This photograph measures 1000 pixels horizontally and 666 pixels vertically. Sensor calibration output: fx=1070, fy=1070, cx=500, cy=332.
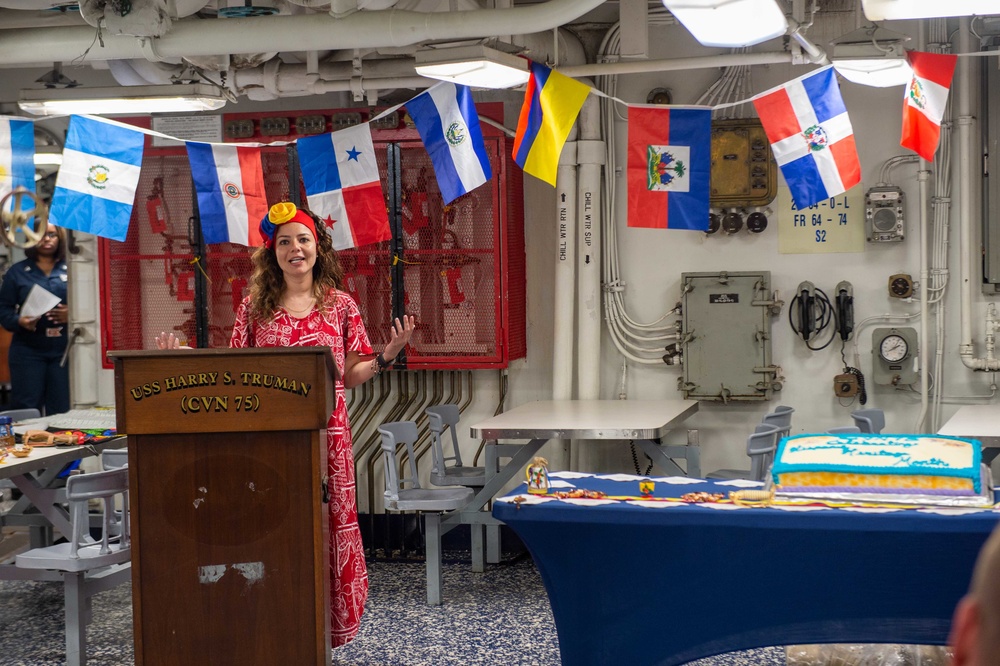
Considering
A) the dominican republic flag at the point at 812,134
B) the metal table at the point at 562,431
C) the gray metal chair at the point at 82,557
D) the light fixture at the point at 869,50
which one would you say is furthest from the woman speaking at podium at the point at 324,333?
the light fixture at the point at 869,50

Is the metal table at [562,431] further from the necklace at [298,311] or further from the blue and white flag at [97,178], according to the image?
the blue and white flag at [97,178]

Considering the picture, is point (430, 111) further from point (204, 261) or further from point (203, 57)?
point (204, 261)

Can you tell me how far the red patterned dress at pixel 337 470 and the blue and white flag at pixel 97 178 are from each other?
1.85 m

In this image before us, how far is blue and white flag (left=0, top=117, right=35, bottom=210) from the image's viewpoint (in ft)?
17.4

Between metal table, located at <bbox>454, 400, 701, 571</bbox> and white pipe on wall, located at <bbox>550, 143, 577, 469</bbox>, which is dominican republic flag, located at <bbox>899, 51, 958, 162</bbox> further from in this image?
white pipe on wall, located at <bbox>550, 143, 577, 469</bbox>

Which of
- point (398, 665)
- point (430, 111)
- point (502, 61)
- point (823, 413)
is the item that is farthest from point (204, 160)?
point (823, 413)

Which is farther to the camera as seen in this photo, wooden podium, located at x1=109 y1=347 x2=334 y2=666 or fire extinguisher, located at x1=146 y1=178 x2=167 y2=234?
fire extinguisher, located at x1=146 y1=178 x2=167 y2=234

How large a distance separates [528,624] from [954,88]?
3.89 m

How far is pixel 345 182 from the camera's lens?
19.7 feet

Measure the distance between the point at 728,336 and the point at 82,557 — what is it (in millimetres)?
3831

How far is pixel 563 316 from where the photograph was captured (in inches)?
259

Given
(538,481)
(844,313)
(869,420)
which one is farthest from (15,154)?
(844,313)

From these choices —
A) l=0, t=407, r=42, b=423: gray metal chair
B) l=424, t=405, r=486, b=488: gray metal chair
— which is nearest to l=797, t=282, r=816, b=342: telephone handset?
l=424, t=405, r=486, b=488: gray metal chair

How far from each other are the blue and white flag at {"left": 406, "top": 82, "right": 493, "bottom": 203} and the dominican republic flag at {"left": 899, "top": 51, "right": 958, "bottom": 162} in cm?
205
